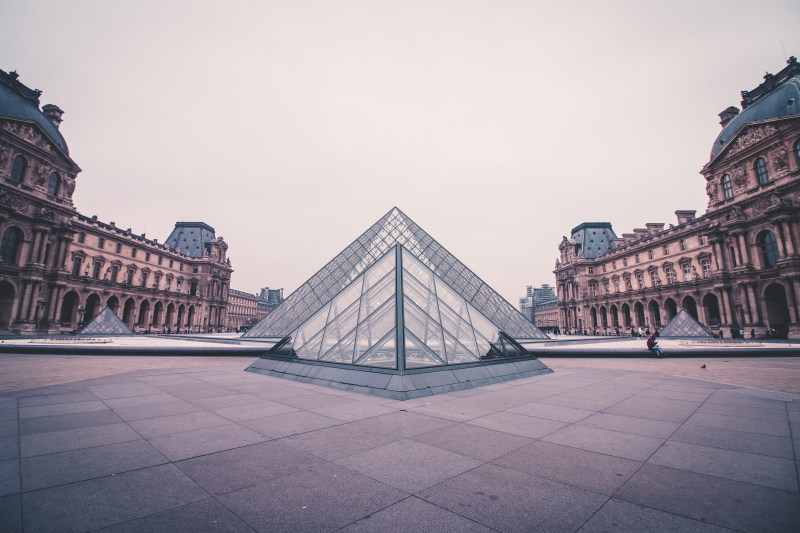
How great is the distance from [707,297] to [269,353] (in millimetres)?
54267

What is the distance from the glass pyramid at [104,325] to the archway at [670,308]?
6605 cm

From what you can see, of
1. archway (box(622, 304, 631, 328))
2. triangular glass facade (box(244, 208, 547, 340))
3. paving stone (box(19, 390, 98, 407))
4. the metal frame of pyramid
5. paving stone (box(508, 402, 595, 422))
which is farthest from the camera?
archway (box(622, 304, 631, 328))

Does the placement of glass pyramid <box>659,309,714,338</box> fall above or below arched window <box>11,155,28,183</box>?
below

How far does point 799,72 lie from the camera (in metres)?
35.4

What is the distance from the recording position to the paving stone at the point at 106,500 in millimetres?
2385

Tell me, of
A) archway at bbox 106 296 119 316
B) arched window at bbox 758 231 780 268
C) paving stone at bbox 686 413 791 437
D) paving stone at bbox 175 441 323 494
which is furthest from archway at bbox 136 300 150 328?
arched window at bbox 758 231 780 268

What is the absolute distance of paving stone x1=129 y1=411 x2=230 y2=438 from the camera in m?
4.56

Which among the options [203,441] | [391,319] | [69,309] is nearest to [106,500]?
[203,441]

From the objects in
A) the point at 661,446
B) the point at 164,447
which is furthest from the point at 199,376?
the point at 661,446

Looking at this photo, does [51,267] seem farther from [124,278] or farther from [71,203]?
[124,278]

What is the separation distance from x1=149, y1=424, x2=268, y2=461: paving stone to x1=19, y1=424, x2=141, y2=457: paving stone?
46cm

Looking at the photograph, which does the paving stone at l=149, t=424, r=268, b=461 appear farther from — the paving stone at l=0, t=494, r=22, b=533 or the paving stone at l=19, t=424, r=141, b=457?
the paving stone at l=0, t=494, r=22, b=533

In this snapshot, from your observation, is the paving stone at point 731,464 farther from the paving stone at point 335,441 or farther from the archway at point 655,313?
the archway at point 655,313

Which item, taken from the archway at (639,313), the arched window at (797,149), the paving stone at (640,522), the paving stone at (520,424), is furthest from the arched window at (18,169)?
the archway at (639,313)
